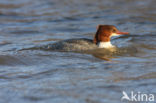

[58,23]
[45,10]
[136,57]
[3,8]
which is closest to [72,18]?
[58,23]

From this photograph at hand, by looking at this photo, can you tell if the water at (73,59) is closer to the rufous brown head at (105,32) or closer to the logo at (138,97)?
the logo at (138,97)

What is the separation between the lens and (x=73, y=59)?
7.94 meters

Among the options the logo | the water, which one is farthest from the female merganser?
the logo

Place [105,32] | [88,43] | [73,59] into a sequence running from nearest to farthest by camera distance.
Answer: [73,59]
[88,43]
[105,32]

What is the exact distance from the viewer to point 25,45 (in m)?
9.57

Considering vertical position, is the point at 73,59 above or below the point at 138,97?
above

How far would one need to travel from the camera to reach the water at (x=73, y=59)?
568 centimetres

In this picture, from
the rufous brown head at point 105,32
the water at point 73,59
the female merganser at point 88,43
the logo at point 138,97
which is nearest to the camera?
the logo at point 138,97

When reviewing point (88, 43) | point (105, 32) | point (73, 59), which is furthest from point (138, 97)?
point (105, 32)

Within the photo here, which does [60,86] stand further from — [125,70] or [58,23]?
[58,23]

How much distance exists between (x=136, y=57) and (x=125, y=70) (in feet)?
4.48

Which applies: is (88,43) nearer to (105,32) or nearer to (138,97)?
(105,32)

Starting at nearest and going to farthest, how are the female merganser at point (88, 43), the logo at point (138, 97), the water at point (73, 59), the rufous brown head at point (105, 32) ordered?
the logo at point (138, 97), the water at point (73, 59), the female merganser at point (88, 43), the rufous brown head at point (105, 32)

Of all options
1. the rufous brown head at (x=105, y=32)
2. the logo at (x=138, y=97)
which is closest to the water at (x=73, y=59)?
the logo at (x=138, y=97)
